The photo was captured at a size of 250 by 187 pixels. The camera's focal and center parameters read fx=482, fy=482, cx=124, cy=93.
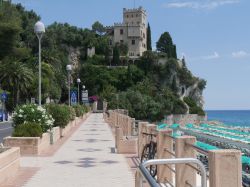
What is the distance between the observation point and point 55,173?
1219cm

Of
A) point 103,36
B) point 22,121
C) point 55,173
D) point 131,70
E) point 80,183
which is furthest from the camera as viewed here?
point 103,36

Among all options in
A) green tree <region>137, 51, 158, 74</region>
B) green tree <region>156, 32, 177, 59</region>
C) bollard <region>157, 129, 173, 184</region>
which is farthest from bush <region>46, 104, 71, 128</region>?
green tree <region>156, 32, 177, 59</region>

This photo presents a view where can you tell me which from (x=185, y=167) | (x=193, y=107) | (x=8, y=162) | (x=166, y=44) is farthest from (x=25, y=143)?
(x=166, y=44)

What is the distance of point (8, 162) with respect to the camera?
10750mm

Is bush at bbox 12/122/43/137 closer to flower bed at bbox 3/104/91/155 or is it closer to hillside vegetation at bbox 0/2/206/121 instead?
flower bed at bbox 3/104/91/155

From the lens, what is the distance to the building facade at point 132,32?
511ft

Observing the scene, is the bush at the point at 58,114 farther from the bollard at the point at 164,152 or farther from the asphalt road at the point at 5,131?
the bollard at the point at 164,152

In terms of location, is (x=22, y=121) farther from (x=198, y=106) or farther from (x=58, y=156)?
(x=198, y=106)

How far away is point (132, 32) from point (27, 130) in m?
142

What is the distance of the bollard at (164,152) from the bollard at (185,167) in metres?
1.57

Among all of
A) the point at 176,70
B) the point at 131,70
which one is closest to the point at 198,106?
the point at 176,70

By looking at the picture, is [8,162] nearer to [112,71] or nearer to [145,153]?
[145,153]

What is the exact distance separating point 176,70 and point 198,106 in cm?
1386

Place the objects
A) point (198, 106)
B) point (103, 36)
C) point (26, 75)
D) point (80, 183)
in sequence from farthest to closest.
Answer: point (103, 36) < point (198, 106) < point (26, 75) < point (80, 183)
